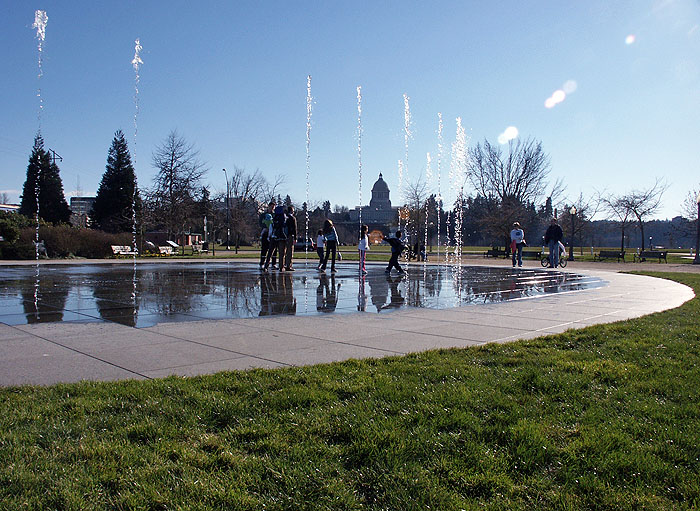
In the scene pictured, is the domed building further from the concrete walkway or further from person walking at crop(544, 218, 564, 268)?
the concrete walkway

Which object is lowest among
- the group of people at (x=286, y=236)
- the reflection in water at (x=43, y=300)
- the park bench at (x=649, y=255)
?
the reflection in water at (x=43, y=300)

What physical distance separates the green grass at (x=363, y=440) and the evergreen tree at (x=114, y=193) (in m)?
58.2

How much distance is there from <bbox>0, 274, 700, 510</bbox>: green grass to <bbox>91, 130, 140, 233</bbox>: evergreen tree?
58184 mm

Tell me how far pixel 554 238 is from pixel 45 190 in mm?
57109

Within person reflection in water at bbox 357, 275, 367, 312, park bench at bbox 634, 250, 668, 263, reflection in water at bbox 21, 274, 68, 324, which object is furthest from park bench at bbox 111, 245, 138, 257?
park bench at bbox 634, 250, 668, 263

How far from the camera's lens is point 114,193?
6088cm

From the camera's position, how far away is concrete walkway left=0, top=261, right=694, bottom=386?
511 centimetres

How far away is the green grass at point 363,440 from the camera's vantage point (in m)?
2.71

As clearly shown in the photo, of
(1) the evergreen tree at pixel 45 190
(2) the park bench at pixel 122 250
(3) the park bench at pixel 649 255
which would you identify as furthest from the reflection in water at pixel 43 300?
(1) the evergreen tree at pixel 45 190

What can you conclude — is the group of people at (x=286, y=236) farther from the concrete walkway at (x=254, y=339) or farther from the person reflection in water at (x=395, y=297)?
the concrete walkway at (x=254, y=339)

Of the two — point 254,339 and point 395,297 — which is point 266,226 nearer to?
point 395,297

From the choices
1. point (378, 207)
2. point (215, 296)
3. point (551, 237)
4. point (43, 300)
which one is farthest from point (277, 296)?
point (378, 207)

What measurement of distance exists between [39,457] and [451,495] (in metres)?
2.24

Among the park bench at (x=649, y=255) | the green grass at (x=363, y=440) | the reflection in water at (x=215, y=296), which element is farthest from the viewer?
the park bench at (x=649, y=255)
